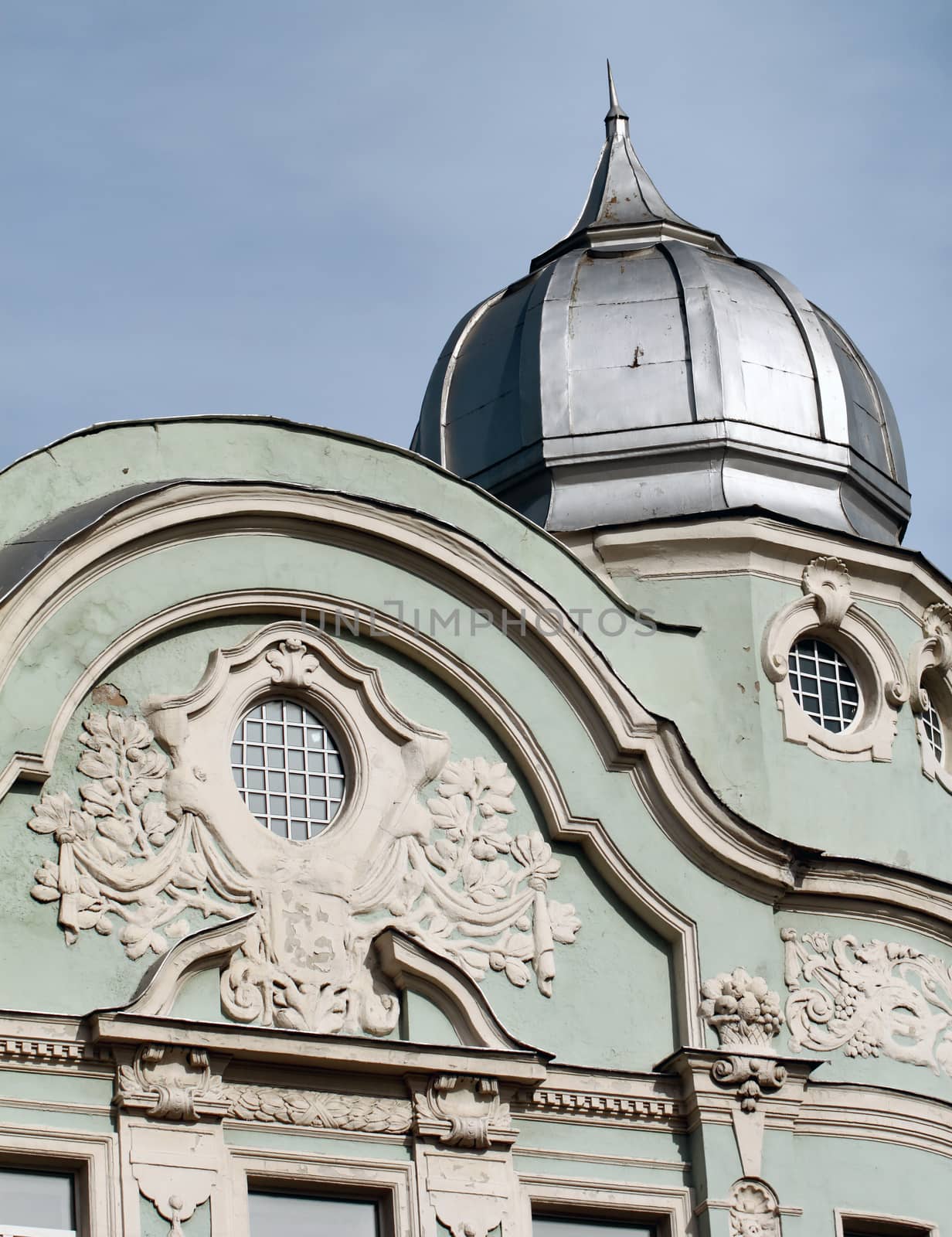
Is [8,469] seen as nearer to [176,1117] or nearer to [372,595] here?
[372,595]

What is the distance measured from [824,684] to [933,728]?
112 centimetres

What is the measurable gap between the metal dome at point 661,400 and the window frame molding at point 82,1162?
23.0ft

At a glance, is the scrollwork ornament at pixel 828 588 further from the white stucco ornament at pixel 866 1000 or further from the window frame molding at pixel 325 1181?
the window frame molding at pixel 325 1181

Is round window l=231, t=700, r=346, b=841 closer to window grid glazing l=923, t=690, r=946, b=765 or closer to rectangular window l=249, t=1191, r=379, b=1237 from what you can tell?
rectangular window l=249, t=1191, r=379, b=1237

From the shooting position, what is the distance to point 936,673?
2198 cm

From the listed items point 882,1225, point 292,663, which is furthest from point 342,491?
point 882,1225

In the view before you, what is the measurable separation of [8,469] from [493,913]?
4.30m

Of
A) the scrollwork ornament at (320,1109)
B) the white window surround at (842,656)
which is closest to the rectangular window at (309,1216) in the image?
the scrollwork ornament at (320,1109)

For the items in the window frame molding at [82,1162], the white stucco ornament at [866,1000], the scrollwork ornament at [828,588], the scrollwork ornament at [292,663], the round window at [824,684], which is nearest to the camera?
the window frame molding at [82,1162]

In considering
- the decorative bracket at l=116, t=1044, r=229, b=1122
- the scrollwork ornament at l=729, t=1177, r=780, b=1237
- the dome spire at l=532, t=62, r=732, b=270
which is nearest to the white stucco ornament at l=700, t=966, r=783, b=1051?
the scrollwork ornament at l=729, t=1177, r=780, b=1237

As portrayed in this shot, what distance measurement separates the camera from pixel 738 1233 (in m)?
18.4

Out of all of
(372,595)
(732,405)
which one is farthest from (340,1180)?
(732,405)

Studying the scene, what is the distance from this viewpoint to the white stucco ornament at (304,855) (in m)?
17.8

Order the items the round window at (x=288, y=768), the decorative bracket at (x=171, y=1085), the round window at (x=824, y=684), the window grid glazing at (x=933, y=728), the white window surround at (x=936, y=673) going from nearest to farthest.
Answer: the decorative bracket at (x=171, y=1085) → the round window at (x=288, y=768) → the round window at (x=824, y=684) → the white window surround at (x=936, y=673) → the window grid glazing at (x=933, y=728)
